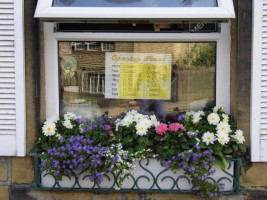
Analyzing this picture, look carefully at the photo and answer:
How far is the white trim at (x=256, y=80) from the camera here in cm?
291

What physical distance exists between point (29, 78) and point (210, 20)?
179cm

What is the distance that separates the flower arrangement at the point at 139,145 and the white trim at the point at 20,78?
0.52 ft

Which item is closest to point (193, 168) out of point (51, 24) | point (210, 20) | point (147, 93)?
point (147, 93)

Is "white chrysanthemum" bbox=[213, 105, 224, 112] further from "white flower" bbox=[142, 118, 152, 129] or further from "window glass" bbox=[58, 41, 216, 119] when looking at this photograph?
"white flower" bbox=[142, 118, 152, 129]

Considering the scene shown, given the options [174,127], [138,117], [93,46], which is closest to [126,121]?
[138,117]

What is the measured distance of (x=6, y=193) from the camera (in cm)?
318

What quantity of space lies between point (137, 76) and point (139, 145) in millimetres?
808

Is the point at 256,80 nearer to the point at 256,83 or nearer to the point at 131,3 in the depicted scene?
the point at 256,83

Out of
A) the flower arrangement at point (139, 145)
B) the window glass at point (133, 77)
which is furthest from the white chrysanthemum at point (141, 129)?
the window glass at point (133, 77)

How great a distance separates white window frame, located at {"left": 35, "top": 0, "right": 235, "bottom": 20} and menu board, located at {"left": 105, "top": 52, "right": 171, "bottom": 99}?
751mm

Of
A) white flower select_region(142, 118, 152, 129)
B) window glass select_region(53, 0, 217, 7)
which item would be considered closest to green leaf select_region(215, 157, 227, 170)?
white flower select_region(142, 118, 152, 129)

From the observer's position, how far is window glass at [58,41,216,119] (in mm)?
3369

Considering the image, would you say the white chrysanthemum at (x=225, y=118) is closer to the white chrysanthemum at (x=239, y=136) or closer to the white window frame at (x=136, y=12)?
the white chrysanthemum at (x=239, y=136)

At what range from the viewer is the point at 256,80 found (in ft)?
9.66
